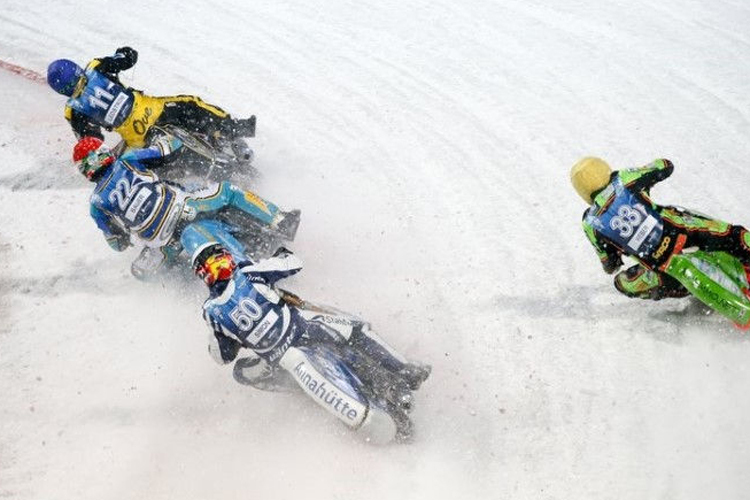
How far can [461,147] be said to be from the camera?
8.62m

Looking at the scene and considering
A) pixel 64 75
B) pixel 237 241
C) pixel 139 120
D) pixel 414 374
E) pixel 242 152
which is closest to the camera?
pixel 414 374

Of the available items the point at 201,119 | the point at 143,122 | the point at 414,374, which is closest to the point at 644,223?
the point at 414,374

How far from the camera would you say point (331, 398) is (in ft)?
16.0

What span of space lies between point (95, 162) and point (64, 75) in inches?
77.4

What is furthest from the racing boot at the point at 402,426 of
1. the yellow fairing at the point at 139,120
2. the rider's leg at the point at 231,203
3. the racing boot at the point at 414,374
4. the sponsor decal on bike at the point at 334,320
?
the yellow fairing at the point at 139,120

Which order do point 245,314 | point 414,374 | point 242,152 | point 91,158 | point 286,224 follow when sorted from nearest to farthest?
point 245,314
point 414,374
point 91,158
point 286,224
point 242,152

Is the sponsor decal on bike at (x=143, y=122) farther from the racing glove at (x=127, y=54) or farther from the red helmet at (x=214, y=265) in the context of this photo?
the red helmet at (x=214, y=265)

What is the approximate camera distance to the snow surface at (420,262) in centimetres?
523

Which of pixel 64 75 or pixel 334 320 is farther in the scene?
pixel 64 75

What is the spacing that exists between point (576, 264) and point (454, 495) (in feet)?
9.39

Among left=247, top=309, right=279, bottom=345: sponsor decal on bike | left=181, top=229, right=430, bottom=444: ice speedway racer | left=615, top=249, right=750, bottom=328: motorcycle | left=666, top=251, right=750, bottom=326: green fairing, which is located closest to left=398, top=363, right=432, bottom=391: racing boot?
left=181, top=229, right=430, bottom=444: ice speedway racer

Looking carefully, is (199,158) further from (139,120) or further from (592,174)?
(592,174)

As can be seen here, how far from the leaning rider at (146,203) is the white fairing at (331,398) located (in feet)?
7.90

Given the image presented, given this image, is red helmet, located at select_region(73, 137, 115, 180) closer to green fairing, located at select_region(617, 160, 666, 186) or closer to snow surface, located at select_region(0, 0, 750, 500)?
snow surface, located at select_region(0, 0, 750, 500)
